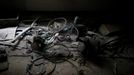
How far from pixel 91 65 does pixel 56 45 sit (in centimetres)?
96

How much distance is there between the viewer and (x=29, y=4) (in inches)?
165

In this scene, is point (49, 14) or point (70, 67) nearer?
point (70, 67)

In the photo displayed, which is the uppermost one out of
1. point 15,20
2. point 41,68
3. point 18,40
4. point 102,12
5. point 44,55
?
point 102,12

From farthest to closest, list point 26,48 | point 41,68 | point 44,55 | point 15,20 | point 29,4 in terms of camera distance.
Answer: point 29,4 → point 15,20 → point 26,48 → point 44,55 → point 41,68

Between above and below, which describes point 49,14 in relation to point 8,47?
above

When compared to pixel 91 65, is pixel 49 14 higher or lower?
higher

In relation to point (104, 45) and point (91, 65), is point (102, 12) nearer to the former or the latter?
point (104, 45)

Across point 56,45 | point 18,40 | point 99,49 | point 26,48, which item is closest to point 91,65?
point 99,49

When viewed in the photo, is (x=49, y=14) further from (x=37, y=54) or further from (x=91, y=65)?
(x=91, y=65)

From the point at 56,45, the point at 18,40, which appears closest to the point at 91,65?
the point at 56,45

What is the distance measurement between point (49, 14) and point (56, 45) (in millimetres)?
1321

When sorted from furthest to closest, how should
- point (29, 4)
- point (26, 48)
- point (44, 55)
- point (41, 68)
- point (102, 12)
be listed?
1. point (102, 12)
2. point (29, 4)
3. point (26, 48)
4. point (44, 55)
5. point (41, 68)

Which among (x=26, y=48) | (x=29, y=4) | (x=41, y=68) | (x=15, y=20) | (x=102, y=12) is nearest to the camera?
(x=41, y=68)

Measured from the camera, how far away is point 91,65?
299 cm
